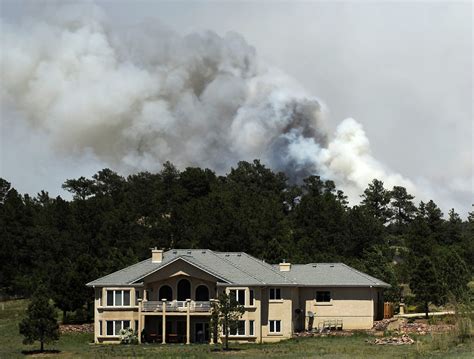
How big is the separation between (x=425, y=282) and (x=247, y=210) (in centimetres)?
3498

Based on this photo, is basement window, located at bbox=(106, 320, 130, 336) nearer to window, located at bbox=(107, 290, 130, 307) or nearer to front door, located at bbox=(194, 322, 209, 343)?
window, located at bbox=(107, 290, 130, 307)

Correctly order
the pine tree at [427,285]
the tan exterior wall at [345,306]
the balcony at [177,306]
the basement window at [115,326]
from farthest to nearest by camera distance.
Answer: the pine tree at [427,285]
the tan exterior wall at [345,306]
the basement window at [115,326]
the balcony at [177,306]

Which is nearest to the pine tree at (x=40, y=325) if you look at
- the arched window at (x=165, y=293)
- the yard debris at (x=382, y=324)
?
the arched window at (x=165, y=293)

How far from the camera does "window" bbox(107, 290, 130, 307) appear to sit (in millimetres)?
66375

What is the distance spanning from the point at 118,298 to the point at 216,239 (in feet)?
93.2

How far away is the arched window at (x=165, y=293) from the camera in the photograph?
6650 centimetres

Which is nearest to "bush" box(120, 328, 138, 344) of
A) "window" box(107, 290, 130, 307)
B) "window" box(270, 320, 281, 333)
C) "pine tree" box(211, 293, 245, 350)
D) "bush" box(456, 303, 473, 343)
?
"window" box(107, 290, 130, 307)

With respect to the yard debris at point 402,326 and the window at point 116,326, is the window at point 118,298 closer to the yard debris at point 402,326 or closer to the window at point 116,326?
the window at point 116,326

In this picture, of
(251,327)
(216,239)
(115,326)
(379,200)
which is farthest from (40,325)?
(379,200)

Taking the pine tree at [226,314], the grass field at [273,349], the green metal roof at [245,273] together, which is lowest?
the grass field at [273,349]

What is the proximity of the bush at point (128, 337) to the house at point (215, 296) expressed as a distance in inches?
24.4

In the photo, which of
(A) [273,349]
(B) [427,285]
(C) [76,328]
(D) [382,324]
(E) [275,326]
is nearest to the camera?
(A) [273,349]

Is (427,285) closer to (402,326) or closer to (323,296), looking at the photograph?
(402,326)

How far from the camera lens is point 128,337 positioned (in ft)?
211
